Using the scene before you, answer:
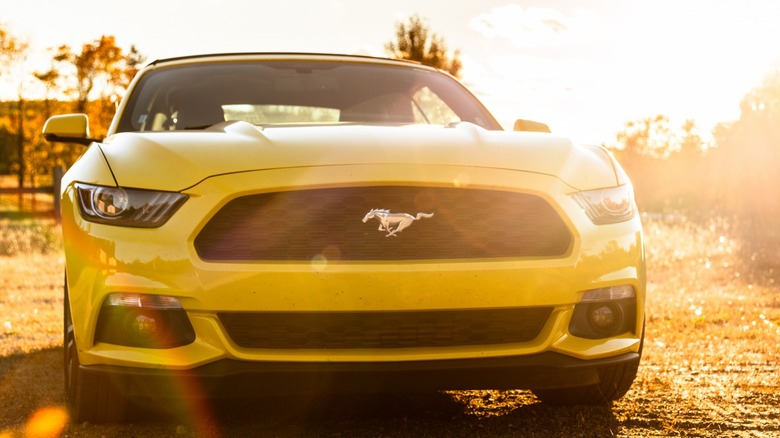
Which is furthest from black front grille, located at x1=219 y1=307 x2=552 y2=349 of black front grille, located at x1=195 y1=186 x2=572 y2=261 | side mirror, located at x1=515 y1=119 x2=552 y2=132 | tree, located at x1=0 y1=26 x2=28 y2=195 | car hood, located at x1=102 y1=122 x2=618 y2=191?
tree, located at x1=0 y1=26 x2=28 y2=195

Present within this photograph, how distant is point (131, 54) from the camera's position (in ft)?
157

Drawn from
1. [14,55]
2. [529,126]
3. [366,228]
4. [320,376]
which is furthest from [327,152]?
[14,55]

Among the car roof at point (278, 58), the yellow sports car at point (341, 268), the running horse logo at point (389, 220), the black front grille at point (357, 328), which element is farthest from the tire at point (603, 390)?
the car roof at point (278, 58)

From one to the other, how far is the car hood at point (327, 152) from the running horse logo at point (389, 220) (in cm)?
20

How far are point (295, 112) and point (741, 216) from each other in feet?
72.8

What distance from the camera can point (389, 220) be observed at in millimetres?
3293

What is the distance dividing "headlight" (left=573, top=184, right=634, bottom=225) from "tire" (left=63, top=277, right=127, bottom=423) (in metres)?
1.85

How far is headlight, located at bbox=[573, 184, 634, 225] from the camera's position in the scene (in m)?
3.57

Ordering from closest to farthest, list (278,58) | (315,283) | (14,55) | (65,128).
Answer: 1. (315,283)
2. (65,128)
3. (278,58)
4. (14,55)

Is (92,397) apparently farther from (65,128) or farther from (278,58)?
(278,58)

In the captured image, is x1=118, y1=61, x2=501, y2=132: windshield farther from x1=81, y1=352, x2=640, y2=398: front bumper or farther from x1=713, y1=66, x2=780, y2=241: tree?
x1=713, y1=66, x2=780, y2=241: tree

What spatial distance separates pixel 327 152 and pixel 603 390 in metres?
1.51

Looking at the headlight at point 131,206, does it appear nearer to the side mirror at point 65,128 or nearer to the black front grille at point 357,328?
the black front grille at point 357,328

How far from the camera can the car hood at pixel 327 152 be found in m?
3.40
